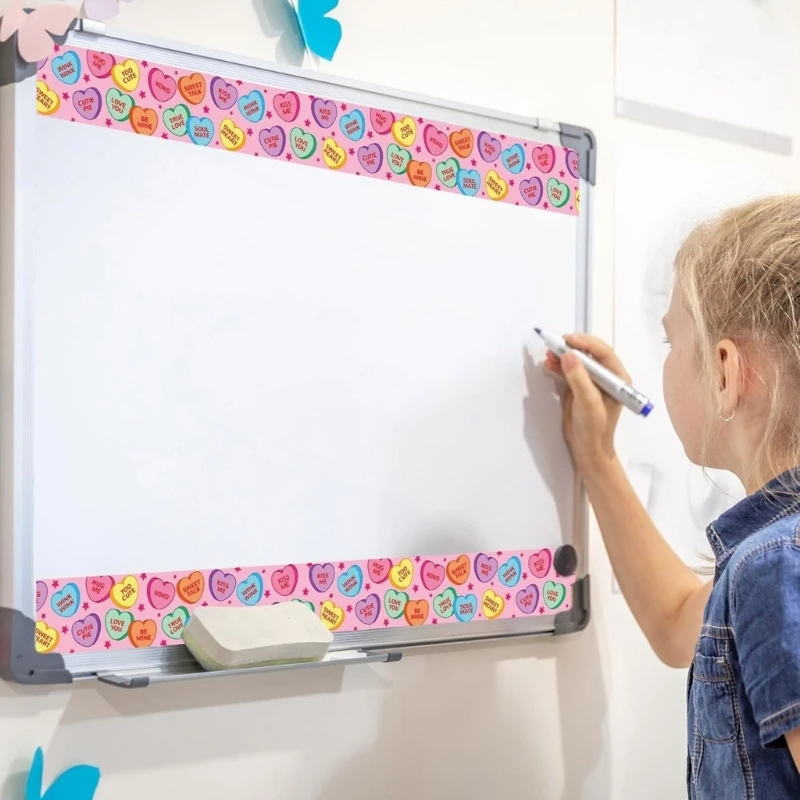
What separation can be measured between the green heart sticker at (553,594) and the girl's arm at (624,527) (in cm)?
6

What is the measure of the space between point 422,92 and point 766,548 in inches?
22.4

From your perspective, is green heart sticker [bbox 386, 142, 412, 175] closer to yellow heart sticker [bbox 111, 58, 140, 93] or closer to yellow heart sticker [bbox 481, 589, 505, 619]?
yellow heart sticker [bbox 111, 58, 140, 93]

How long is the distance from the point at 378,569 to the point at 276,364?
0.70 ft

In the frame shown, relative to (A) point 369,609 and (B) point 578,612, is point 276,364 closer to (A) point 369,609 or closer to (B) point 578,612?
(A) point 369,609

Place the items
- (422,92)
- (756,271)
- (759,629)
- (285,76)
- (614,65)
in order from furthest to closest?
(614,65) → (422,92) → (285,76) → (756,271) → (759,629)

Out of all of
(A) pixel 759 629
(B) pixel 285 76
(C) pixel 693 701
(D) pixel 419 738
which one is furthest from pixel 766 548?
(B) pixel 285 76

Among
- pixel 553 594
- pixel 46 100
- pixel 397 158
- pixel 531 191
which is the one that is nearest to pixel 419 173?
pixel 397 158

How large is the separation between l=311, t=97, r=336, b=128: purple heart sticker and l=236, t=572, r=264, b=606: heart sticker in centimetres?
41

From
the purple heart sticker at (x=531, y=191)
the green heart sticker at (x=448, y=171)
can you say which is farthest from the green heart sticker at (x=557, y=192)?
the green heart sticker at (x=448, y=171)

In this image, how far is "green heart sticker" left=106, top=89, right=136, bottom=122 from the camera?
824 millimetres

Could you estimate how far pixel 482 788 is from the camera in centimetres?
103

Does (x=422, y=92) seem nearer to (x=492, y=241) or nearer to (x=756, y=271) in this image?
(x=492, y=241)

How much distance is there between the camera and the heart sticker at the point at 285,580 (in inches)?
35.2

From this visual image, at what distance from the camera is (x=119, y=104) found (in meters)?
0.83
